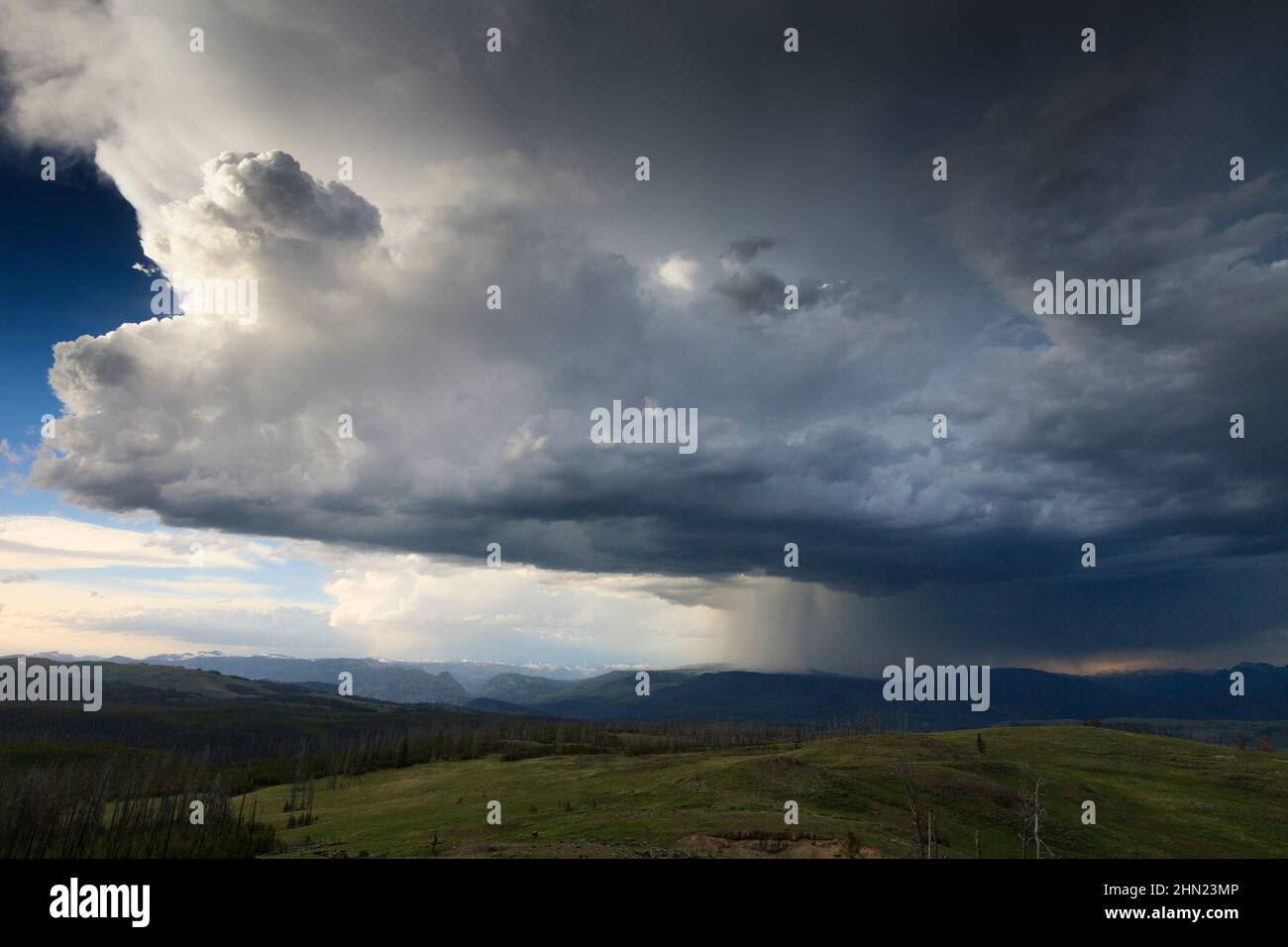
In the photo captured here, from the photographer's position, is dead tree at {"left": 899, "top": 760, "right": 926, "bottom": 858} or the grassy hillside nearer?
dead tree at {"left": 899, "top": 760, "right": 926, "bottom": 858}

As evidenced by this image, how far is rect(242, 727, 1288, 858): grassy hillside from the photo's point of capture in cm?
5475

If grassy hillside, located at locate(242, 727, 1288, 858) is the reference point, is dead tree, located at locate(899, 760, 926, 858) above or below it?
above

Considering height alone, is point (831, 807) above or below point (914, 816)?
below

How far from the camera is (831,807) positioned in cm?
6762

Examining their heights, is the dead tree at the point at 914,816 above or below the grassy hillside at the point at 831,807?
above

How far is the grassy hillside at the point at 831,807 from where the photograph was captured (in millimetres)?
54750

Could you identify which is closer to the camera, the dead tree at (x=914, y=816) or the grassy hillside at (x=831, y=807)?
the dead tree at (x=914, y=816)

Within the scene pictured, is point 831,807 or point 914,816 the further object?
point 831,807
